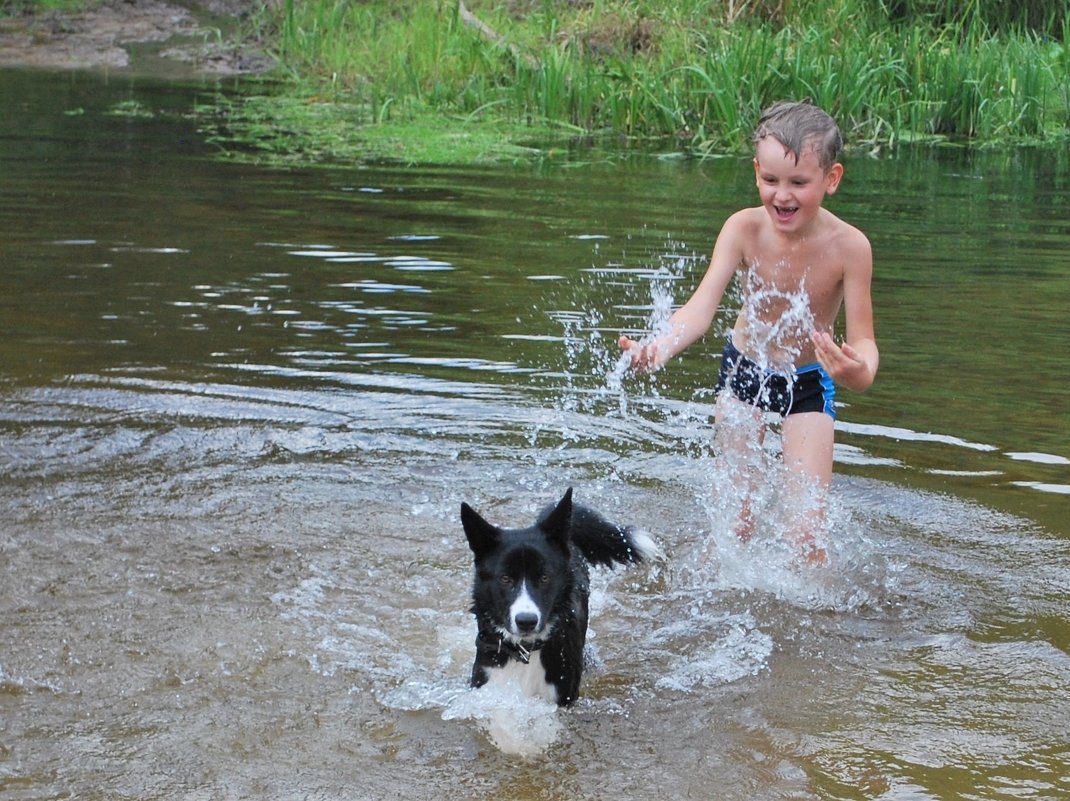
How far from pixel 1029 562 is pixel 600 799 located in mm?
2679

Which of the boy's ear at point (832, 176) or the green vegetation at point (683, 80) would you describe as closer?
the boy's ear at point (832, 176)

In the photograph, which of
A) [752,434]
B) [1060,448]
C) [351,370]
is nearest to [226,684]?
[752,434]

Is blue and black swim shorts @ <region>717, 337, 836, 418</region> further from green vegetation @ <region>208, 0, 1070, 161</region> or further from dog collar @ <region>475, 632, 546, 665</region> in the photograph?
green vegetation @ <region>208, 0, 1070, 161</region>

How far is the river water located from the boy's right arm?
35.4 inches

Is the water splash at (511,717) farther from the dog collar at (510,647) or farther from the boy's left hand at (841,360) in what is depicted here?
the boy's left hand at (841,360)

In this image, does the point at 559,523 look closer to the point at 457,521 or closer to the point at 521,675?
the point at 521,675

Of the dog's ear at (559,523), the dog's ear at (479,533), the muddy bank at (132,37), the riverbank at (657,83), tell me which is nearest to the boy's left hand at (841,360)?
the dog's ear at (559,523)

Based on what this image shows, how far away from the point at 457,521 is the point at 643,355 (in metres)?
1.57

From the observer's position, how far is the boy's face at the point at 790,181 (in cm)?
544

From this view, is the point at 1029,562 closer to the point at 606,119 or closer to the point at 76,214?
the point at 76,214

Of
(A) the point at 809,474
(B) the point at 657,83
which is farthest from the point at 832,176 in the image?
A: (B) the point at 657,83

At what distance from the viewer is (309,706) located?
15.6ft

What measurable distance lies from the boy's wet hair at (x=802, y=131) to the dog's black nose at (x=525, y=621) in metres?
2.07

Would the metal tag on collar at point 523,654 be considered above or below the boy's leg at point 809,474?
below
